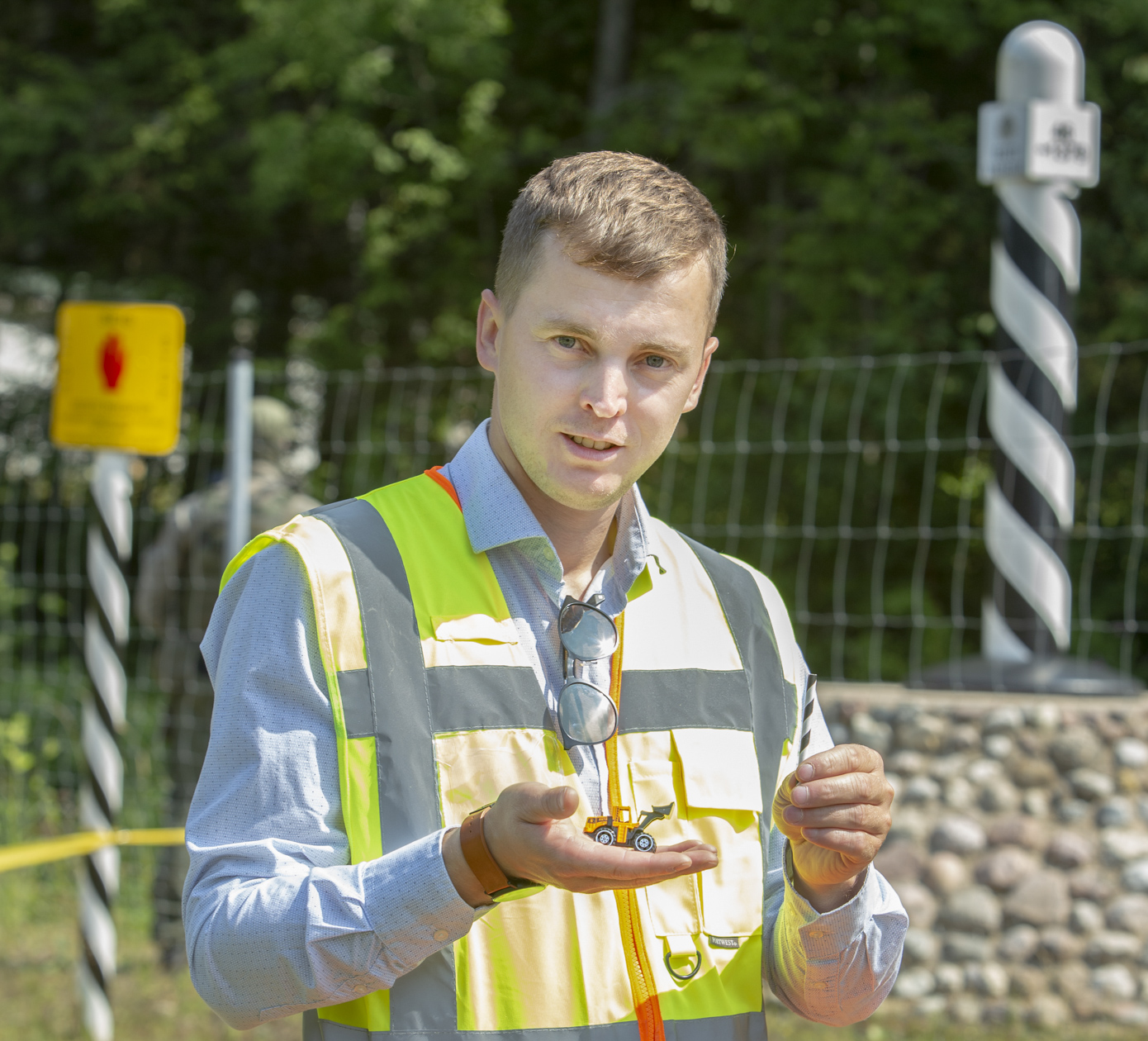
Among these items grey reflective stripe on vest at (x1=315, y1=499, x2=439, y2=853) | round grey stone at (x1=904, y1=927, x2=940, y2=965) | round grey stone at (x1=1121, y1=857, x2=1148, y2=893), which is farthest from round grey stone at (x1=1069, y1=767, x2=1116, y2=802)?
grey reflective stripe on vest at (x1=315, y1=499, x2=439, y2=853)

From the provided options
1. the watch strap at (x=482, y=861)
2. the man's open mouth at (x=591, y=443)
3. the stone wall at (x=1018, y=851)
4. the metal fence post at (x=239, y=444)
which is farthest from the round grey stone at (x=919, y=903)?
the watch strap at (x=482, y=861)

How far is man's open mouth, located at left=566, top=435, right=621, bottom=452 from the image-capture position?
4.50 feet

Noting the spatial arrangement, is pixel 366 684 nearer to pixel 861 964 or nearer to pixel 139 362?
pixel 861 964

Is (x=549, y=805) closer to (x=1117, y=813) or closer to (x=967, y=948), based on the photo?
(x=967, y=948)

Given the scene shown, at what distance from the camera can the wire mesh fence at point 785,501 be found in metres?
6.83

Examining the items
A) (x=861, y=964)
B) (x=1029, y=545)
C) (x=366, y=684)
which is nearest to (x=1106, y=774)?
(x=1029, y=545)

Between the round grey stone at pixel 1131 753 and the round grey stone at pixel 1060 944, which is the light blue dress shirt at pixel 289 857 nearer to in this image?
the round grey stone at pixel 1060 944

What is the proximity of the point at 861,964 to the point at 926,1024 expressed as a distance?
2856 mm

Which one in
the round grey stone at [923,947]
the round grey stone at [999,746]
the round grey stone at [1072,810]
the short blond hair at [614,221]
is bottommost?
the round grey stone at [923,947]

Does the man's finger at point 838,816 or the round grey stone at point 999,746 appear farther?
the round grey stone at point 999,746

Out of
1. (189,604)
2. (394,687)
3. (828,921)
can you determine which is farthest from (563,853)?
(189,604)

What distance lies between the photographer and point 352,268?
11.4 metres

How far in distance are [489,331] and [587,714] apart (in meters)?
0.44

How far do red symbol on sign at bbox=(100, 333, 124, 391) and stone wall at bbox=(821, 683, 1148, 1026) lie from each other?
7.99ft
